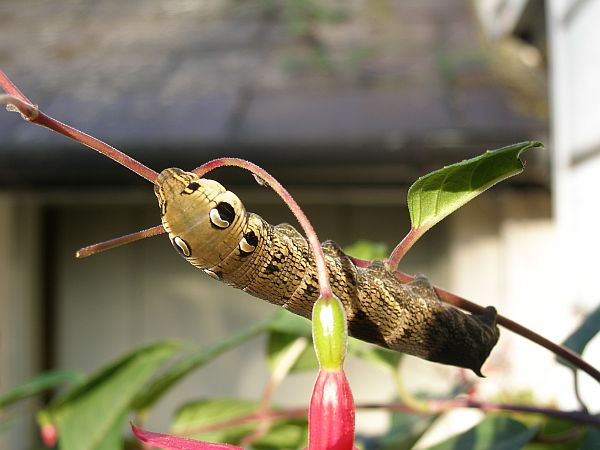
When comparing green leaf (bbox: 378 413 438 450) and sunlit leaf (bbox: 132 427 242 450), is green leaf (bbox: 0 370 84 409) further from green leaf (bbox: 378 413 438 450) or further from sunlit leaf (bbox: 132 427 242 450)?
sunlit leaf (bbox: 132 427 242 450)

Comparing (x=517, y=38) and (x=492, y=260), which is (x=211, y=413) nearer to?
(x=492, y=260)

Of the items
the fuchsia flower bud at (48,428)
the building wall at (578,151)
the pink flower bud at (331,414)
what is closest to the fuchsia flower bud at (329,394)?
the pink flower bud at (331,414)

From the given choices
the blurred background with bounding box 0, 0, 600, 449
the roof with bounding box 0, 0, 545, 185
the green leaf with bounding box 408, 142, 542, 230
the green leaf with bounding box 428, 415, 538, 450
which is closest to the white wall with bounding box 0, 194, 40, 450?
the blurred background with bounding box 0, 0, 600, 449

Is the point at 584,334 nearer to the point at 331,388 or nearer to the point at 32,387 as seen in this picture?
the point at 331,388

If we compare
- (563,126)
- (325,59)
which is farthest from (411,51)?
(563,126)

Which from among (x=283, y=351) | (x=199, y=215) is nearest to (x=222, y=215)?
(x=199, y=215)

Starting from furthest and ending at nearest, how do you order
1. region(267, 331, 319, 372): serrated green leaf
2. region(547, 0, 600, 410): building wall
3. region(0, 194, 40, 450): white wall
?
1. region(0, 194, 40, 450): white wall
2. region(547, 0, 600, 410): building wall
3. region(267, 331, 319, 372): serrated green leaf
